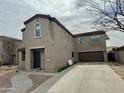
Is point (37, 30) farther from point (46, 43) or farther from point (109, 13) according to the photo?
point (109, 13)

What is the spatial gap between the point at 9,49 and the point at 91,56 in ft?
66.4

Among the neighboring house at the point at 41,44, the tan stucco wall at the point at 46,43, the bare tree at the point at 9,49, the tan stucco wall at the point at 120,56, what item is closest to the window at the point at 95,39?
the tan stucco wall at the point at 120,56

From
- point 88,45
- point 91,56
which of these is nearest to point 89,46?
point 88,45

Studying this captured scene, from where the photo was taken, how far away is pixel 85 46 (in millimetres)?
26891

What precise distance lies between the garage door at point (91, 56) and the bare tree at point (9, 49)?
17.0 meters

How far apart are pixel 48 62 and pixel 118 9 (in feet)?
32.0

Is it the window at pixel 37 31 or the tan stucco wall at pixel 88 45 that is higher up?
the window at pixel 37 31

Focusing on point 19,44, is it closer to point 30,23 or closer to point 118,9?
point 30,23

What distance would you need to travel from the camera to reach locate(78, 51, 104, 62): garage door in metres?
26.3

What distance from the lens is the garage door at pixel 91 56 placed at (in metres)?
26.3

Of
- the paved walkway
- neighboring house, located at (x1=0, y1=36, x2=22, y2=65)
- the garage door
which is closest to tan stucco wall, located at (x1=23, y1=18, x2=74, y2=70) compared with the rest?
the paved walkway

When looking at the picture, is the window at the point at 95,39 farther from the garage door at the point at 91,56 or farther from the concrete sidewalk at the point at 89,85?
the concrete sidewalk at the point at 89,85

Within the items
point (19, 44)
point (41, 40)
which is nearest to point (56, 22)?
point (41, 40)

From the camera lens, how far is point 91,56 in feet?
88.7
